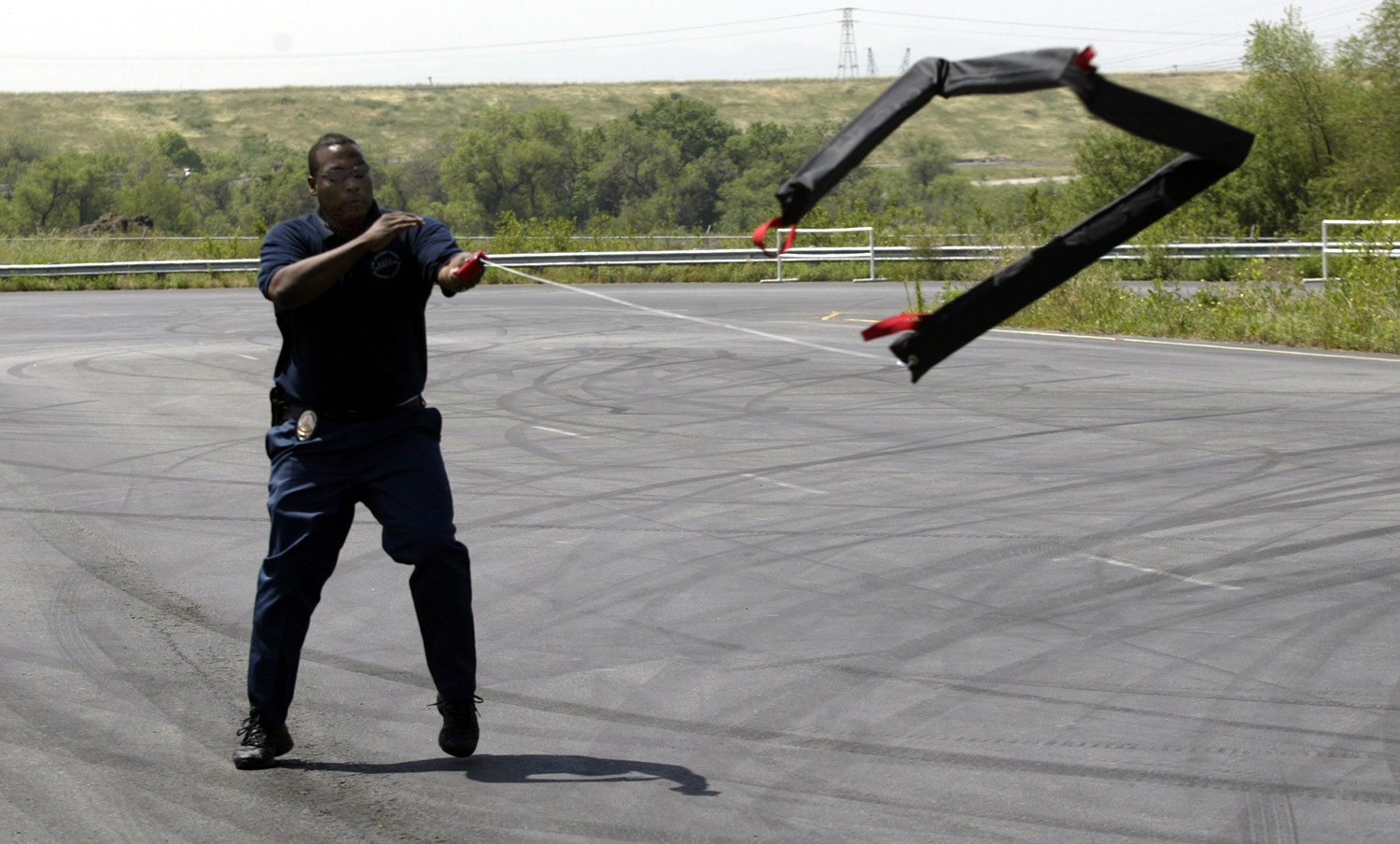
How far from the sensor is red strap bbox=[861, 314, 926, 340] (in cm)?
339

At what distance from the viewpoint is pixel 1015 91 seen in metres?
3.14

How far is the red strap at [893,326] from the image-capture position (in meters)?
3.39

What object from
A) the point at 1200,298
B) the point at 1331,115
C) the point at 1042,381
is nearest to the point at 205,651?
the point at 1042,381

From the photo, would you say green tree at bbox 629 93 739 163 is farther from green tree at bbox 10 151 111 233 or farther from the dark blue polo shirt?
the dark blue polo shirt

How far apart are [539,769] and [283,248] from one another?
1.89m

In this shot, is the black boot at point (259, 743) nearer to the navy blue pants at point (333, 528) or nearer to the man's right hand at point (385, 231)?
the navy blue pants at point (333, 528)

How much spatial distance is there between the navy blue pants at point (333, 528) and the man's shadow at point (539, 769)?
0.73 feet

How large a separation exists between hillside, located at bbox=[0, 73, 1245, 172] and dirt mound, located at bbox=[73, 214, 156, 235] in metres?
82.5

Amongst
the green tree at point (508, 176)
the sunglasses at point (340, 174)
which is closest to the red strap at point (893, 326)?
the sunglasses at point (340, 174)

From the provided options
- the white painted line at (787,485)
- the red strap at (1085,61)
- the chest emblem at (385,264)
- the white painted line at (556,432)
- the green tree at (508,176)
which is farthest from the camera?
the green tree at (508,176)

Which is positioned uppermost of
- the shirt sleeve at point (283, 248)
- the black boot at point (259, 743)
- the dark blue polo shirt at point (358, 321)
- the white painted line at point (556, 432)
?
the shirt sleeve at point (283, 248)

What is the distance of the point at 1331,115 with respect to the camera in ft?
149

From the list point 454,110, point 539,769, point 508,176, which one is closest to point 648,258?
point 539,769

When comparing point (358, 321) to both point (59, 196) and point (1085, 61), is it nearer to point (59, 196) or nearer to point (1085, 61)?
point (1085, 61)
